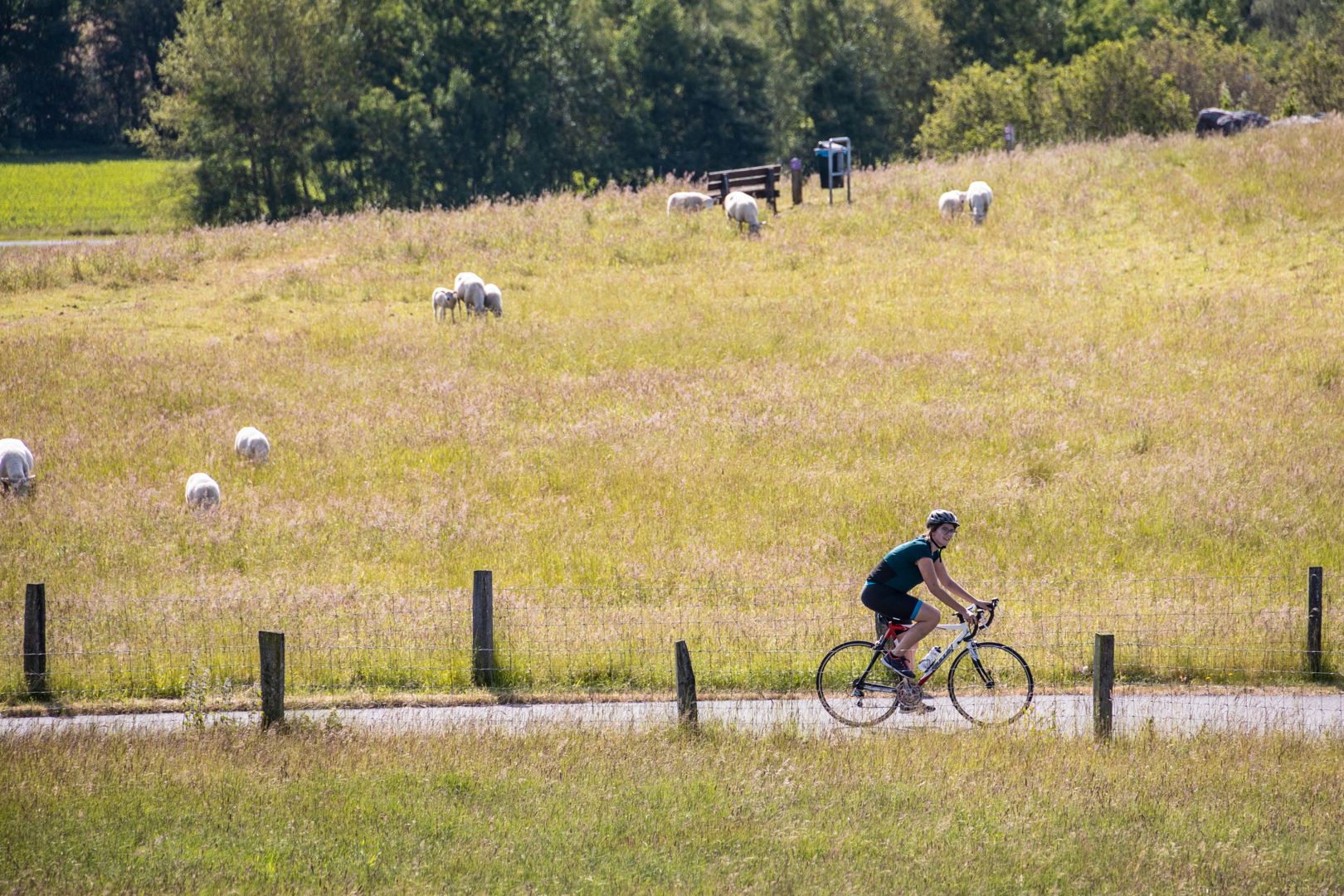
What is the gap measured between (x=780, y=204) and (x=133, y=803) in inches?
1356

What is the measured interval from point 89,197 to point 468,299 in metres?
50.5

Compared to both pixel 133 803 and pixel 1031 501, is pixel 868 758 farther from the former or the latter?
pixel 1031 501

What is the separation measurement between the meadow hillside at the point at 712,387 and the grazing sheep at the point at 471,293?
0.71 metres

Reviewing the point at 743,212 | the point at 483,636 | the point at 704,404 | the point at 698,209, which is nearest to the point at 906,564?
the point at 483,636

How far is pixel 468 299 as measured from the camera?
97.5 feet

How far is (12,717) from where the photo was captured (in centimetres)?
1210

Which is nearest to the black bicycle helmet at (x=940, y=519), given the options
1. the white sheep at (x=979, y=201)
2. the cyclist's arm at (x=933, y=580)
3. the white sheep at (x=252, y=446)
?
the cyclist's arm at (x=933, y=580)

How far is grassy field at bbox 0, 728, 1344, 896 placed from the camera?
7.70 m

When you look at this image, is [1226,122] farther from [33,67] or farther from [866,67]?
[33,67]

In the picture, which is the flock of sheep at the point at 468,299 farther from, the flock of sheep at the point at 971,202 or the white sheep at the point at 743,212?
the flock of sheep at the point at 971,202

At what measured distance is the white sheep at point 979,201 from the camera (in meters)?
35.7

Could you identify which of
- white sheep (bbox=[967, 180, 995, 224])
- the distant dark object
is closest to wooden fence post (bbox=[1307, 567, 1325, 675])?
white sheep (bbox=[967, 180, 995, 224])

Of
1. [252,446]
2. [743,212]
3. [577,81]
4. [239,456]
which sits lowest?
[239,456]

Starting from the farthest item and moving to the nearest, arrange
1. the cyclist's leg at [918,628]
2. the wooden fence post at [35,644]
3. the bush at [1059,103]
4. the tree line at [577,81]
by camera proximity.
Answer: the tree line at [577,81] < the bush at [1059,103] < the wooden fence post at [35,644] < the cyclist's leg at [918,628]
